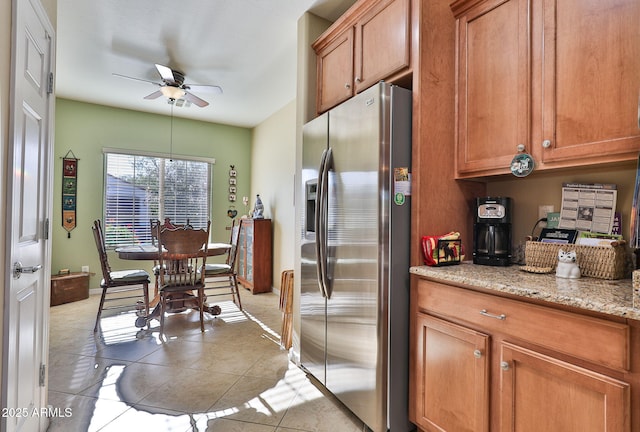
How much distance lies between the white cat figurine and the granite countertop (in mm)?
35

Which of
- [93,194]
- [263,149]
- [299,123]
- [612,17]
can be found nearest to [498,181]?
[612,17]

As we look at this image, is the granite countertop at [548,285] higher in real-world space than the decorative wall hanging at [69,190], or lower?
lower

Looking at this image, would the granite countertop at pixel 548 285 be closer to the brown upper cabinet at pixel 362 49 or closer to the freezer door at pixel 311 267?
the freezer door at pixel 311 267

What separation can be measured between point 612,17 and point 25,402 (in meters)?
3.04

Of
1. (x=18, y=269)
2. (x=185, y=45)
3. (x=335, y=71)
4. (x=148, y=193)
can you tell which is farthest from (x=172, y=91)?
(x=18, y=269)

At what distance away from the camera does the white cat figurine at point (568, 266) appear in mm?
1433

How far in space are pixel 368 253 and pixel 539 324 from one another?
81cm

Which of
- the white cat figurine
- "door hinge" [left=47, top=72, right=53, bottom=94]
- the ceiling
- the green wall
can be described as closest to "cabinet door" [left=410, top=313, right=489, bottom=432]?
the white cat figurine

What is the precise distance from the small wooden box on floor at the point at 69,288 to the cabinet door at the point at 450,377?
15.1ft

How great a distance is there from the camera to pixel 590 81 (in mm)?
1382

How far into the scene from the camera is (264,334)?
10.7 feet

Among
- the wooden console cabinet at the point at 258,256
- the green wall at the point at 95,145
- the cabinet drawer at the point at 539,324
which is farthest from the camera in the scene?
the wooden console cabinet at the point at 258,256

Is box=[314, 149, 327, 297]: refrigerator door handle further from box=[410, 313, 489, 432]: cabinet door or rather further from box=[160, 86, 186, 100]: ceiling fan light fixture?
box=[160, 86, 186, 100]: ceiling fan light fixture

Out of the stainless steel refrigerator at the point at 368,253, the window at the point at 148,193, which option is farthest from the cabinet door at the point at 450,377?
the window at the point at 148,193
